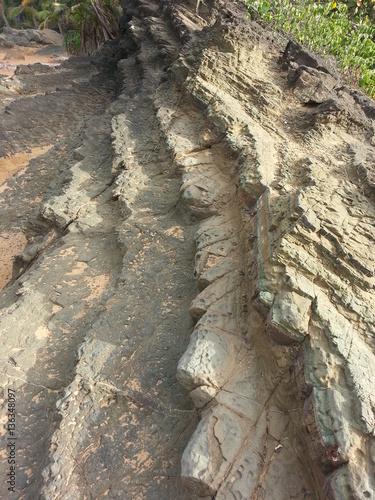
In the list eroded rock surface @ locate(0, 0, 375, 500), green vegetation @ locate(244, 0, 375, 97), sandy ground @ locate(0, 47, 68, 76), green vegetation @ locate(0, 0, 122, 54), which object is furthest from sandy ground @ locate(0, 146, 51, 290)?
sandy ground @ locate(0, 47, 68, 76)

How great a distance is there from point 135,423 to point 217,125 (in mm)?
3744

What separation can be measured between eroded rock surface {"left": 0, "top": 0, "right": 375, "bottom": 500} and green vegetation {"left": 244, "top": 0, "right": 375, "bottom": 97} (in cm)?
301

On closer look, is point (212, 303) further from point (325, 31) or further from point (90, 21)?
point (90, 21)

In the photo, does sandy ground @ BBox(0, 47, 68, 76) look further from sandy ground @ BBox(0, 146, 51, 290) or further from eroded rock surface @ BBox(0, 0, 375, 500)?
eroded rock surface @ BBox(0, 0, 375, 500)

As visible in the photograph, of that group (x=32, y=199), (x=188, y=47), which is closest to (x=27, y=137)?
(x=32, y=199)

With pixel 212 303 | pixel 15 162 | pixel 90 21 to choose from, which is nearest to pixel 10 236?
pixel 15 162

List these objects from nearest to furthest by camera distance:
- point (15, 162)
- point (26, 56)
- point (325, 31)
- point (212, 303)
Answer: point (212, 303) → point (15, 162) → point (325, 31) → point (26, 56)

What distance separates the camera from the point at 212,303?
3.16 metres

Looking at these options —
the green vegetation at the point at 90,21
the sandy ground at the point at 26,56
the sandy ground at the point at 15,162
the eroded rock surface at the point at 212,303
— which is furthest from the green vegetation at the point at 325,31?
the sandy ground at the point at 26,56

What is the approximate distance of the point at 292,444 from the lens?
2451 mm

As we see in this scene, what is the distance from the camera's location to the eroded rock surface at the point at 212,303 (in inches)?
94.2

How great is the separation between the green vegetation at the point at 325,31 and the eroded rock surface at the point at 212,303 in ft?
9.87

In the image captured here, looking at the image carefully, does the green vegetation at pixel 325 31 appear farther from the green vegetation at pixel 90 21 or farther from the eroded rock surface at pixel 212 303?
the green vegetation at pixel 90 21

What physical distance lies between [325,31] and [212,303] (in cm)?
898
